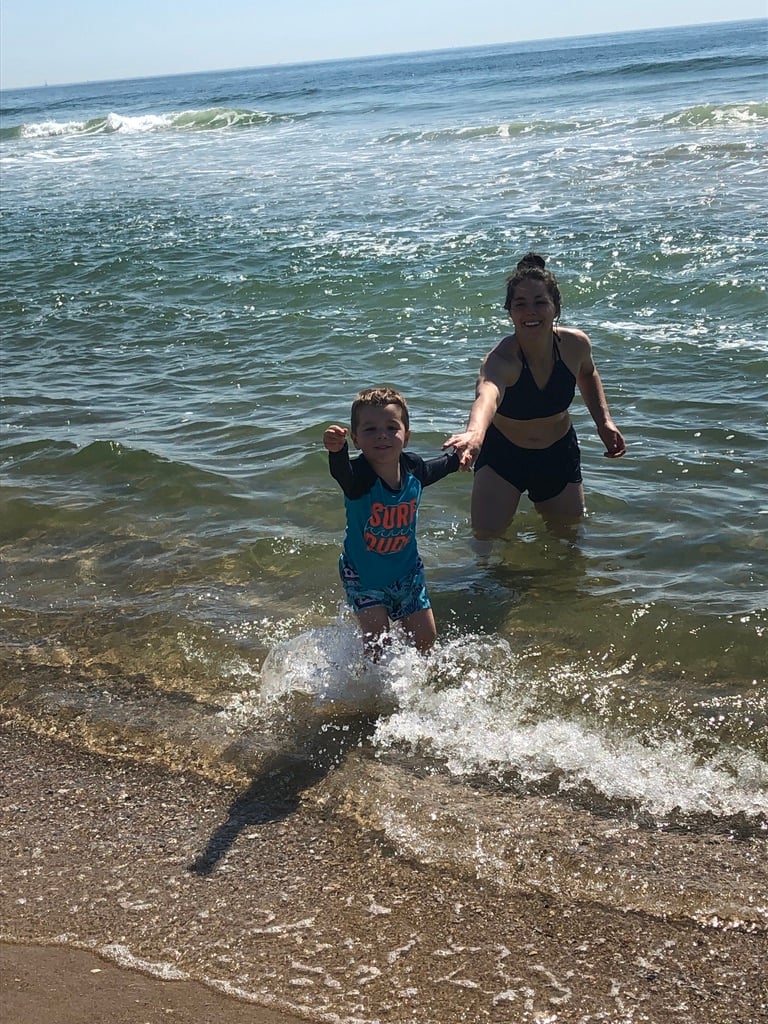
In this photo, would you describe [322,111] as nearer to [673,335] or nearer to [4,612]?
[673,335]

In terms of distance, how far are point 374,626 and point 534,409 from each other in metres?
1.90

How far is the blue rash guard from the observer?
498cm

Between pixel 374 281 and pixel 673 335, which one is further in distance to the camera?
pixel 374 281

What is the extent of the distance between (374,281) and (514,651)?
8.94 metres

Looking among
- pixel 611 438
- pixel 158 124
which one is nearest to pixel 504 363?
pixel 611 438

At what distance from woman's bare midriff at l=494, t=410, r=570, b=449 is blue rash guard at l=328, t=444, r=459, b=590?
1.48m

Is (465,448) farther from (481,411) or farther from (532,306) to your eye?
(532,306)

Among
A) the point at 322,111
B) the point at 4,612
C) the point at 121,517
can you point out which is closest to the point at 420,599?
the point at 4,612

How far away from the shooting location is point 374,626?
5195 millimetres

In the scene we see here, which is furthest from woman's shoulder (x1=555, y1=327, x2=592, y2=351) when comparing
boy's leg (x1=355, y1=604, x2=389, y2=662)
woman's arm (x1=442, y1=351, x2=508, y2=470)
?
boy's leg (x1=355, y1=604, x2=389, y2=662)

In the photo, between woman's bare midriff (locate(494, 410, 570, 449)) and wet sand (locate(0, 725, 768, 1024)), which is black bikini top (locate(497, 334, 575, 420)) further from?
wet sand (locate(0, 725, 768, 1024))

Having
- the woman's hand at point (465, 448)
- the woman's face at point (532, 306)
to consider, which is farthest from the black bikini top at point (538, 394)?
the woman's hand at point (465, 448)

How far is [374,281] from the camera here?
1364 centimetres

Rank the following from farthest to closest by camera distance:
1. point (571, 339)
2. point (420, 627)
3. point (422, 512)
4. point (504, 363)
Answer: point (422, 512)
point (571, 339)
point (504, 363)
point (420, 627)
